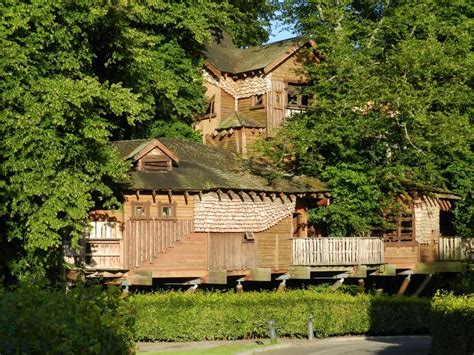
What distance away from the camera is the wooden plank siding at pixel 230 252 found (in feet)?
134

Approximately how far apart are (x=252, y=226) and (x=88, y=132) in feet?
37.7

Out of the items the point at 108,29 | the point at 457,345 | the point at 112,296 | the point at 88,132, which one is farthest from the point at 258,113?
the point at 112,296

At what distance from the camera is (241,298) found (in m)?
35.6

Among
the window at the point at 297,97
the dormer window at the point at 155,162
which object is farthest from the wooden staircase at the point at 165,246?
the window at the point at 297,97

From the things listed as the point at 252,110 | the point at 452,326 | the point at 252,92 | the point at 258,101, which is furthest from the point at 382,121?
the point at 452,326

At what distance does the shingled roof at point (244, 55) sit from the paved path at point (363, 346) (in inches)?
769

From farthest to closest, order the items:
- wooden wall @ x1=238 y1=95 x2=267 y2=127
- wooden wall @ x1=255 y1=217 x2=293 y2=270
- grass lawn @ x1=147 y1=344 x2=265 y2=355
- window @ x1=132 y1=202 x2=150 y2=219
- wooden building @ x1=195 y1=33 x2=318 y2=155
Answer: wooden wall @ x1=238 y1=95 x2=267 y2=127 < wooden building @ x1=195 y1=33 x2=318 y2=155 < wooden wall @ x1=255 y1=217 x2=293 y2=270 < window @ x1=132 y1=202 x2=150 y2=219 < grass lawn @ x1=147 y1=344 x2=265 y2=355

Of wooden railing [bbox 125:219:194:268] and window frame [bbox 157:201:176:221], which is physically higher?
window frame [bbox 157:201:176:221]

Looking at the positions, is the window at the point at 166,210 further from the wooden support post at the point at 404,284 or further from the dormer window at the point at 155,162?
the wooden support post at the point at 404,284

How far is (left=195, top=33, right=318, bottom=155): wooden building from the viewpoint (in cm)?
5119

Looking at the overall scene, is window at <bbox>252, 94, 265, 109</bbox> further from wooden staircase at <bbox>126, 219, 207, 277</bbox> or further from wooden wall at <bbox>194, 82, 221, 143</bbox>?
wooden staircase at <bbox>126, 219, 207, 277</bbox>

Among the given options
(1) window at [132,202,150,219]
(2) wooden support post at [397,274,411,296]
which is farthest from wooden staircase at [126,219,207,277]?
(2) wooden support post at [397,274,411,296]

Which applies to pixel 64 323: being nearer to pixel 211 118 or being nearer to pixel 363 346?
pixel 363 346

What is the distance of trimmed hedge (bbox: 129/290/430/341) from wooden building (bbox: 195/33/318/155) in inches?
587
